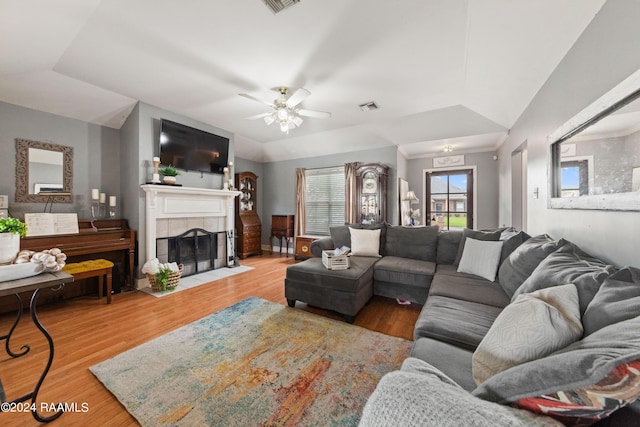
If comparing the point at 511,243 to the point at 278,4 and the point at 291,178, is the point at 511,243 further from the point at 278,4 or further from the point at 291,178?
the point at 291,178

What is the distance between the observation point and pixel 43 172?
119 inches

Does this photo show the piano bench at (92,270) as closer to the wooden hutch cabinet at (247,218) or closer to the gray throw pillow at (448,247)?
the wooden hutch cabinet at (247,218)

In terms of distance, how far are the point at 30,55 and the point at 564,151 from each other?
4856 millimetres

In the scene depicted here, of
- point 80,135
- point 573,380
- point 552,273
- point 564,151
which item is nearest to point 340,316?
point 552,273

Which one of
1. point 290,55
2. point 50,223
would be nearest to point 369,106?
point 290,55

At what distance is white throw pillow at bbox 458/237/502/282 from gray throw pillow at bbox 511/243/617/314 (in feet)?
2.46

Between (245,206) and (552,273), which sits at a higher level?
(245,206)

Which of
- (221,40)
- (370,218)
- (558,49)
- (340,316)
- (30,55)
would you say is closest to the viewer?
(558,49)

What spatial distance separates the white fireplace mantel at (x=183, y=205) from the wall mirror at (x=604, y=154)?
4.37m

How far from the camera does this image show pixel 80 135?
3.31 meters

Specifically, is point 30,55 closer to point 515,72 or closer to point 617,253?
point 515,72

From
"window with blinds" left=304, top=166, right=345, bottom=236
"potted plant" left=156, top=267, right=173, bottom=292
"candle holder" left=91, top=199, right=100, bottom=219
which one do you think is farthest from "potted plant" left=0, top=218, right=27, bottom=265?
"window with blinds" left=304, top=166, right=345, bottom=236

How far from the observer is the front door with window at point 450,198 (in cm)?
513

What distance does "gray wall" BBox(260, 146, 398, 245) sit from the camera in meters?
4.76
